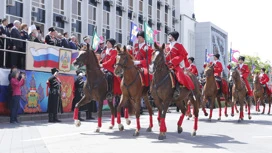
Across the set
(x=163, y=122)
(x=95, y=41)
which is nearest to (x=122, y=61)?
(x=163, y=122)

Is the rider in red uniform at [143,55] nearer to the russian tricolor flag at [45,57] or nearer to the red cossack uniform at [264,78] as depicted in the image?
the russian tricolor flag at [45,57]

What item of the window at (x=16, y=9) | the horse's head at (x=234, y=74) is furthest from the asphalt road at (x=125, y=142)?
the window at (x=16, y=9)

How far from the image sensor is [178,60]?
36.4ft

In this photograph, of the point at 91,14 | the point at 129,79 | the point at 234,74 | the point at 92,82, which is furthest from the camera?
the point at 91,14

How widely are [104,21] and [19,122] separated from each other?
25658mm

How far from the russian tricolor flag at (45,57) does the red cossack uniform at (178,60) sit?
7848 millimetres

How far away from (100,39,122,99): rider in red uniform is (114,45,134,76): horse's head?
1354mm

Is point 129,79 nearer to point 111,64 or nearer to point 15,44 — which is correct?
point 111,64

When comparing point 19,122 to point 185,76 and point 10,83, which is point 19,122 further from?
point 185,76

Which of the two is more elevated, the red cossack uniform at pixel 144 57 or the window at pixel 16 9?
the window at pixel 16 9

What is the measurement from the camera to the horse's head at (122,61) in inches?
438

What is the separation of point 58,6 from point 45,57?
53.3 ft

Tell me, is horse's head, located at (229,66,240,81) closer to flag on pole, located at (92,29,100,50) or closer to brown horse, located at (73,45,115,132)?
brown horse, located at (73,45,115,132)

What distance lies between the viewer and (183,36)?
61000 millimetres
